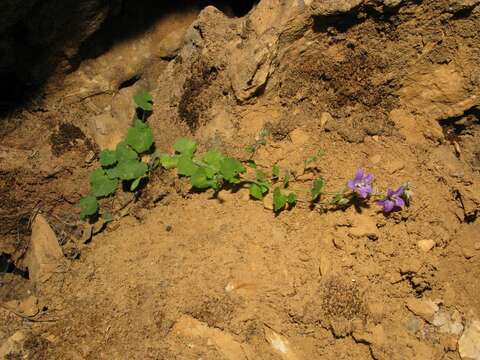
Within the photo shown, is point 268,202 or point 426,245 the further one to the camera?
point 268,202

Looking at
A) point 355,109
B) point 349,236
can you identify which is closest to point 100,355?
point 349,236

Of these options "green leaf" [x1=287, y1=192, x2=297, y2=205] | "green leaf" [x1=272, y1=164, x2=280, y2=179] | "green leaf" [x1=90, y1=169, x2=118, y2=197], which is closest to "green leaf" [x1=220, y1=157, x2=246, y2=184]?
"green leaf" [x1=272, y1=164, x2=280, y2=179]

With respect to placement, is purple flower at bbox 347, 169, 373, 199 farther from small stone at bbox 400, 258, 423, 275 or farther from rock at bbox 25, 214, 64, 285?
rock at bbox 25, 214, 64, 285

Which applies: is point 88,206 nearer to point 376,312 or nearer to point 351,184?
point 351,184

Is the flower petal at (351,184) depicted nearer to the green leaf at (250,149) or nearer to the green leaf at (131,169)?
the green leaf at (250,149)

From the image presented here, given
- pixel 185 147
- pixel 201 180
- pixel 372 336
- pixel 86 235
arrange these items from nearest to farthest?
pixel 372 336
pixel 201 180
pixel 185 147
pixel 86 235

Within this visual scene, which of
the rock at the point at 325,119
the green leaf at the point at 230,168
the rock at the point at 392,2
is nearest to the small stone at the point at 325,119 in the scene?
the rock at the point at 325,119

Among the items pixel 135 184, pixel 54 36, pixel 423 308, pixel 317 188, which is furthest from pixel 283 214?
pixel 54 36

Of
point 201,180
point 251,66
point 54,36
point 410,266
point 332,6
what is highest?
point 54,36
